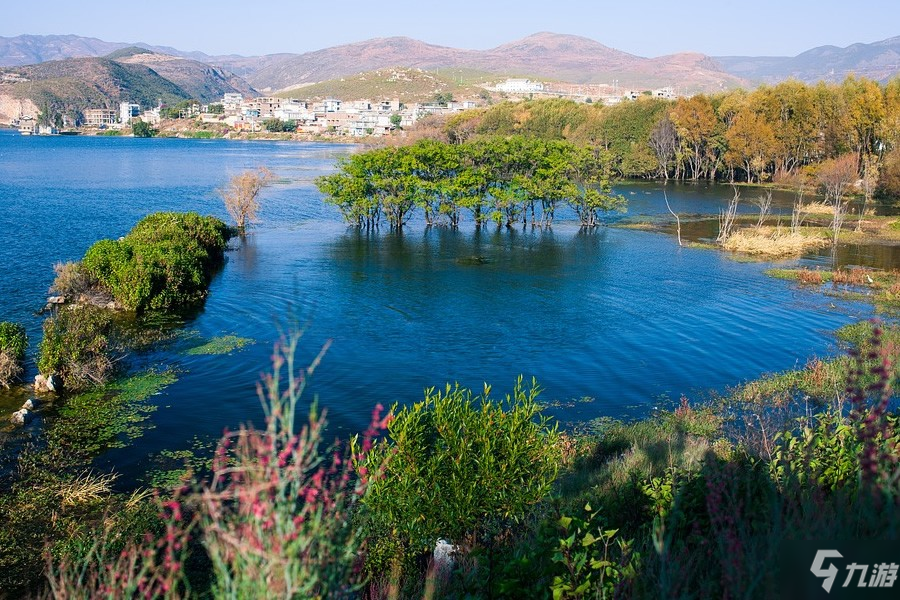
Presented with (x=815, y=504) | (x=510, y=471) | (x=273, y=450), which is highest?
(x=273, y=450)

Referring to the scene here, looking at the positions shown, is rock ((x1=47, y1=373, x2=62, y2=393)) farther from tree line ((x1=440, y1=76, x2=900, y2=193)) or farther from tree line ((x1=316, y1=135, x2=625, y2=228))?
tree line ((x1=440, y1=76, x2=900, y2=193))

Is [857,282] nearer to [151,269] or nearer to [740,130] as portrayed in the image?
[151,269]

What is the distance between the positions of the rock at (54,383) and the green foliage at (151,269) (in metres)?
7.29

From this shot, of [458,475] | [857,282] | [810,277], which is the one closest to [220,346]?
[458,475]

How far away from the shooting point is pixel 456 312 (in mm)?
26734

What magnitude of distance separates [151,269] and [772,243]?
32330 millimetres

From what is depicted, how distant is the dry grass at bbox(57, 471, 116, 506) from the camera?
1233 cm

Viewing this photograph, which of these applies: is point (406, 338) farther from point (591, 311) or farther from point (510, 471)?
point (510, 471)

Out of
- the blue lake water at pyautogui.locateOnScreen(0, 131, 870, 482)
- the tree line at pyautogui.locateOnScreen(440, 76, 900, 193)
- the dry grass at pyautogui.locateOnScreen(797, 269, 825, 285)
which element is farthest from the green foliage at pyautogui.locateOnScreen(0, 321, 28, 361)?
the tree line at pyautogui.locateOnScreen(440, 76, 900, 193)

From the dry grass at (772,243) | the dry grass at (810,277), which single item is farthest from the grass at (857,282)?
the dry grass at (772,243)

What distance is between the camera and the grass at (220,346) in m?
21.4

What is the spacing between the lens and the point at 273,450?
4062 mm

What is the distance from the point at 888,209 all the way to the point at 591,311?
42.3m

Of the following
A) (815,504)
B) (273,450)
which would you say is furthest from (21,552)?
(815,504)
